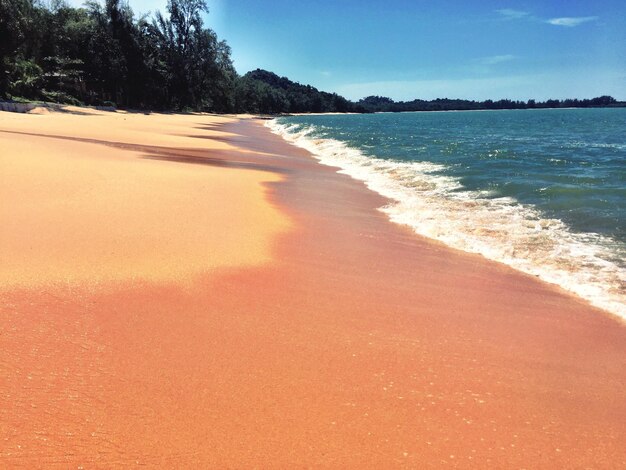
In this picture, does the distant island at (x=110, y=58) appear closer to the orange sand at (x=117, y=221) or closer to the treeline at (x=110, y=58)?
the treeline at (x=110, y=58)

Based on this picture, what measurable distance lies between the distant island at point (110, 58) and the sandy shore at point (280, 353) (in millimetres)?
36209

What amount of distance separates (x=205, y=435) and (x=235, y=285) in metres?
2.00

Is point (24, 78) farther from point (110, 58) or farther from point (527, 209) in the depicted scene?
point (527, 209)

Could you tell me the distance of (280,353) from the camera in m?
3.05

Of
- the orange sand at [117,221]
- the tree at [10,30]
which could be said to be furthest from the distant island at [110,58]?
the orange sand at [117,221]

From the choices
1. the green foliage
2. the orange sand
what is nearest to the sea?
the orange sand

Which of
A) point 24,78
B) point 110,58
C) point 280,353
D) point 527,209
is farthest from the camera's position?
point 110,58

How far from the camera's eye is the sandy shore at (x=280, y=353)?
2.24m

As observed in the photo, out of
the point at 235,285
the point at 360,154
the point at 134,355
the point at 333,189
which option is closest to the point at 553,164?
the point at 360,154

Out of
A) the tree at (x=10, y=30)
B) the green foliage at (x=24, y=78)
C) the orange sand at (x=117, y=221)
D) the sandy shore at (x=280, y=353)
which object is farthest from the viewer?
the green foliage at (x=24, y=78)

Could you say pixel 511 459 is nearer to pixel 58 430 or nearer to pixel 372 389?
pixel 372 389

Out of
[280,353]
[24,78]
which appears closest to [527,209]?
[280,353]

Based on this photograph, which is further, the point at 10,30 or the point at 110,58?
the point at 110,58

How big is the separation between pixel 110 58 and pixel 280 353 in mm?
55978
